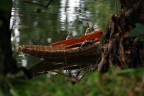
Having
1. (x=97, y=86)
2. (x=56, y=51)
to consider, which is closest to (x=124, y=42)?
(x=97, y=86)

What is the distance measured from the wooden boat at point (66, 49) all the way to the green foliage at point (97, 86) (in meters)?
12.2

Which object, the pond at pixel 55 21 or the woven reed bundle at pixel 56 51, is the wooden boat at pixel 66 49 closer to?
the woven reed bundle at pixel 56 51

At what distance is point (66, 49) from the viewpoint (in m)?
14.4

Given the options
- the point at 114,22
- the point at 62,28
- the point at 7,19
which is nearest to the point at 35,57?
the point at 62,28

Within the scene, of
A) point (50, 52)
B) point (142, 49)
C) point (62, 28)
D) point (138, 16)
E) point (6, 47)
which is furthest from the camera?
point (62, 28)

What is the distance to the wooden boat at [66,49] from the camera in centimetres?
1393

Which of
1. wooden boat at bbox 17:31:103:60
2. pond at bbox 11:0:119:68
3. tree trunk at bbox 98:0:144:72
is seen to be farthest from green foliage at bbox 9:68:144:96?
wooden boat at bbox 17:31:103:60

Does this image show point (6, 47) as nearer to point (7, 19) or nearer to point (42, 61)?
point (7, 19)

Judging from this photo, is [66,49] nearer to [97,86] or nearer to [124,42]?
[124,42]

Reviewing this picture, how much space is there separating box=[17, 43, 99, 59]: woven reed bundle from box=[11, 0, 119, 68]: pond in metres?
0.25

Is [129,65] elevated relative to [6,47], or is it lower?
lower

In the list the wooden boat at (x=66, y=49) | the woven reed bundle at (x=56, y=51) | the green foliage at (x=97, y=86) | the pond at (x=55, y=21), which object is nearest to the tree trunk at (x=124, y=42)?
the green foliage at (x=97, y=86)

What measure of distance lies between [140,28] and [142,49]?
16 centimetres

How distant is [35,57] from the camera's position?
14531mm
